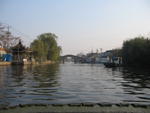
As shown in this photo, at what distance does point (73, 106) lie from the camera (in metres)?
10.4

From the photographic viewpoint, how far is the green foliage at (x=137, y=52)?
65.6 m

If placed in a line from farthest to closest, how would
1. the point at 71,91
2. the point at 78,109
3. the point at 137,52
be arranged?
the point at 137,52 < the point at 71,91 < the point at 78,109

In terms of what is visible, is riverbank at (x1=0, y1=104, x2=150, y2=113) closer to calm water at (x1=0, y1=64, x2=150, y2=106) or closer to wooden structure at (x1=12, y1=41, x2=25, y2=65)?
calm water at (x1=0, y1=64, x2=150, y2=106)

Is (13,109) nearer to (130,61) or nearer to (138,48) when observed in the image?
(138,48)

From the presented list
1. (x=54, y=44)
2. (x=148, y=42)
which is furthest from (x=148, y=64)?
(x=54, y=44)

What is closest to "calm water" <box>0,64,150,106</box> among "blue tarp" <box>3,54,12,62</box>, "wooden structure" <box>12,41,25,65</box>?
"blue tarp" <box>3,54,12,62</box>

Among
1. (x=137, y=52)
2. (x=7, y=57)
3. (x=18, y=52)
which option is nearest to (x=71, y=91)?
(x=137, y=52)

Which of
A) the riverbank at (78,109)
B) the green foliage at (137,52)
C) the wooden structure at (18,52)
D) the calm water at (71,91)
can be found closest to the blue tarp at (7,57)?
the wooden structure at (18,52)

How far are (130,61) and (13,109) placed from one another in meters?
70.7

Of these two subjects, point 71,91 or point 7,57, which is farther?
point 7,57

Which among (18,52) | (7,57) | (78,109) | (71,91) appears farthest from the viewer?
(18,52)

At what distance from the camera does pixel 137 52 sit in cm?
7050

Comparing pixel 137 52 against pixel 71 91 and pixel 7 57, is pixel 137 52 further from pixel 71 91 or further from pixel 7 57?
pixel 71 91

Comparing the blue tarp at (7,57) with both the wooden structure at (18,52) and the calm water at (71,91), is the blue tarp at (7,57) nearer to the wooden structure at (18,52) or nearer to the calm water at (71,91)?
the wooden structure at (18,52)
